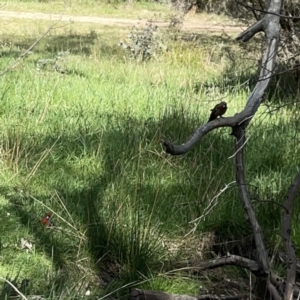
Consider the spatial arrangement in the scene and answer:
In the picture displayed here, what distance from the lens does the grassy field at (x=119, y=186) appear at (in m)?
2.98

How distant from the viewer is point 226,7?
8758 mm

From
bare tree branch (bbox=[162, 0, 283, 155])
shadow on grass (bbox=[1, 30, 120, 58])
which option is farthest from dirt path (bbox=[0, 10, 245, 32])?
bare tree branch (bbox=[162, 0, 283, 155])

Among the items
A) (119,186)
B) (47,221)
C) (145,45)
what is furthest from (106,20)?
(47,221)

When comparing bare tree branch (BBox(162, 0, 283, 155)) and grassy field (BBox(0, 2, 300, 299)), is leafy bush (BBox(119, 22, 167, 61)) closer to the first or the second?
grassy field (BBox(0, 2, 300, 299))

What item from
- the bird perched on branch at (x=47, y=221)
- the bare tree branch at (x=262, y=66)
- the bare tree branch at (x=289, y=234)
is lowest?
the bird perched on branch at (x=47, y=221)

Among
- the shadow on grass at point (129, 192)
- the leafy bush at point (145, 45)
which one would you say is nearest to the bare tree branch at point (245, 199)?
the shadow on grass at point (129, 192)

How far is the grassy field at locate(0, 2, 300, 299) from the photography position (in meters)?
2.98

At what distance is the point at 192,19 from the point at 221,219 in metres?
14.7

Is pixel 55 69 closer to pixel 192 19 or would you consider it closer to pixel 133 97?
pixel 133 97

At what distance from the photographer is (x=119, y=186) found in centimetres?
351

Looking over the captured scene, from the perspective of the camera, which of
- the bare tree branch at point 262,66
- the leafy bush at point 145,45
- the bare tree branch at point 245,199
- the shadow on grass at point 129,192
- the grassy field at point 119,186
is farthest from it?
the leafy bush at point 145,45

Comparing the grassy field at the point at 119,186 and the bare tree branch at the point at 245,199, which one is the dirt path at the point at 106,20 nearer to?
the grassy field at the point at 119,186

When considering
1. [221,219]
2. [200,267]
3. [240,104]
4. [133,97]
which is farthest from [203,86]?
[200,267]

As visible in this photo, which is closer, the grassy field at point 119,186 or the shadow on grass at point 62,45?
the grassy field at point 119,186
